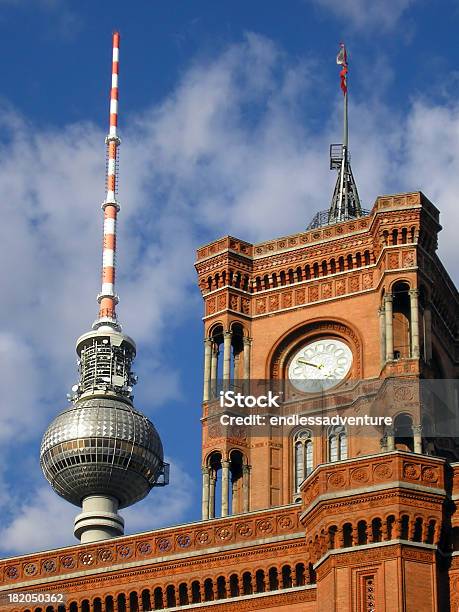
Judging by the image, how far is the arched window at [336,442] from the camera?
6209 cm

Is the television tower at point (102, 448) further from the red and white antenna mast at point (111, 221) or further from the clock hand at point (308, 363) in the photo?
the clock hand at point (308, 363)

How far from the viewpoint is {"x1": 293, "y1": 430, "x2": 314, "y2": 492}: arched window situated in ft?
205

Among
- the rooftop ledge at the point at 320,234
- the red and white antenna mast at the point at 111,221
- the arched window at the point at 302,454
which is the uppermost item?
the red and white antenna mast at the point at 111,221

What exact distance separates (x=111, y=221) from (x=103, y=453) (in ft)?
58.2

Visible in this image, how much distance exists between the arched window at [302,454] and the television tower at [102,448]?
46.2 ft

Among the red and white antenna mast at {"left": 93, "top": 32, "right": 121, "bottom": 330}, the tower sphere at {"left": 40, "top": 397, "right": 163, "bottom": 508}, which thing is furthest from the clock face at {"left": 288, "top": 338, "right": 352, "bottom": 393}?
the red and white antenna mast at {"left": 93, "top": 32, "right": 121, "bottom": 330}

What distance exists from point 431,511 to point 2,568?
53.7 feet

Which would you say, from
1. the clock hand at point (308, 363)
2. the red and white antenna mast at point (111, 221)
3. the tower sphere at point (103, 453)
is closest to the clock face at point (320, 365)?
the clock hand at point (308, 363)

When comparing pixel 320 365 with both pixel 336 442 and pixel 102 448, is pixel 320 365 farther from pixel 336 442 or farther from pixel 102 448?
pixel 102 448

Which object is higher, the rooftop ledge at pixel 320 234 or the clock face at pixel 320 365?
the rooftop ledge at pixel 320 234

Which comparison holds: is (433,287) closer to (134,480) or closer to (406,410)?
(406,410)

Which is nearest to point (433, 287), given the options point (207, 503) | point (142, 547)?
point (207, 503)

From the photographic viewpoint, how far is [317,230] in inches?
2625

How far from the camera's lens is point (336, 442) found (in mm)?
62469
